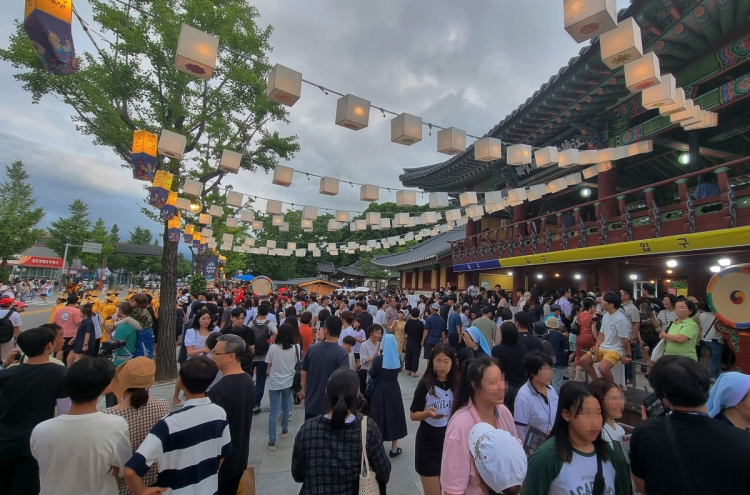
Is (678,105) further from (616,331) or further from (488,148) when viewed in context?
(616,331)

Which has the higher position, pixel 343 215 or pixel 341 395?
pixel 343 215

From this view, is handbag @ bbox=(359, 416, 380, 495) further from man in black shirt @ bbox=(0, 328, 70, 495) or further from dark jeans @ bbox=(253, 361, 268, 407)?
dark jeans @ bbox=(253, 361, 268, 407)

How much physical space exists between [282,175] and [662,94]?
7414 mm

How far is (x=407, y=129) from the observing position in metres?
6.23

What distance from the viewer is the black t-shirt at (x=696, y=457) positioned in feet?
5.56

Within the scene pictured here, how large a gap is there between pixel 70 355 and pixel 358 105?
6647mm

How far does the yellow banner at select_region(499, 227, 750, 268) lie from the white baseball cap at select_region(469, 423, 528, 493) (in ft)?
25.7

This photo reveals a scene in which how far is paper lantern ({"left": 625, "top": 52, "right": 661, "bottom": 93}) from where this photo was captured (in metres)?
4.69

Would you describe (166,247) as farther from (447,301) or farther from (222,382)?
(447,301)

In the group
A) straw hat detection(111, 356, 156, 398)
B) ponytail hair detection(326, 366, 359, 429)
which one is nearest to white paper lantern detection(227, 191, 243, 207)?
straw hat detection(111, 356, 156, 398)

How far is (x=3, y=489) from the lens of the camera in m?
2.68

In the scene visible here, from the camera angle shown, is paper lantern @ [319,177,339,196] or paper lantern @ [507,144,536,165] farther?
paper lantern @ [319,177,339,196]

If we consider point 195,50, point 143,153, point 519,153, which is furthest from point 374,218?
point 195,50

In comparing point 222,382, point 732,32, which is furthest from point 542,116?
point 222,382
